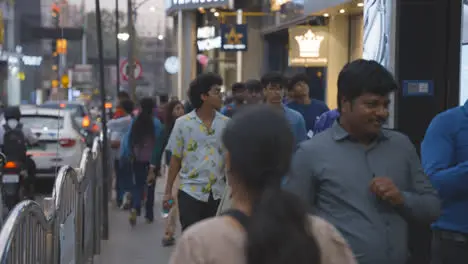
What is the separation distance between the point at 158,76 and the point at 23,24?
23.7 m

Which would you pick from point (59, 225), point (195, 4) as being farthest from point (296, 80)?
point (195, 4)

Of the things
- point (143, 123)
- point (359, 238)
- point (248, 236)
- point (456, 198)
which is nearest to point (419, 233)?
point (456, 198)

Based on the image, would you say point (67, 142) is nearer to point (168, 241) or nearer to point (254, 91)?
point (168, 241)

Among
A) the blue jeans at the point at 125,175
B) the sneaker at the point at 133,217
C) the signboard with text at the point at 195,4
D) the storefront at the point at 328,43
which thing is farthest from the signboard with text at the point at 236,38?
the sneaker at the point at 133,217

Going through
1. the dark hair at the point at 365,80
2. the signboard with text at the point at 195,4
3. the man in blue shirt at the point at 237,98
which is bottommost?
the man in blue shirt at the point at 237,98

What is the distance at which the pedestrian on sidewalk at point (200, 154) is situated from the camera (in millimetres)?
7465

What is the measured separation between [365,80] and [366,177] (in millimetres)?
414

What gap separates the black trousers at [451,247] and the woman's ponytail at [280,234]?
2.45m

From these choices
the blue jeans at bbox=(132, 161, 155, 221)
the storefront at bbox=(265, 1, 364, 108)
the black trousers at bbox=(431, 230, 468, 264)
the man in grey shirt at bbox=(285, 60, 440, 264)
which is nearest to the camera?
the man in grey shirt at bbox=(285, 60, 440, 264)

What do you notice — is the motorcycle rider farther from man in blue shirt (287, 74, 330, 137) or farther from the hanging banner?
the hanging banner

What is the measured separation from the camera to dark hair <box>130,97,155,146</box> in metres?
12.9

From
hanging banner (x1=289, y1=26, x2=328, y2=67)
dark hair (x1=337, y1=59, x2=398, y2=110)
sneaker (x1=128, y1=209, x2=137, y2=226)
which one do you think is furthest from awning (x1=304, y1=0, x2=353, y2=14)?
dark hair (x1=337, y1=59, x2=398, y2=110)

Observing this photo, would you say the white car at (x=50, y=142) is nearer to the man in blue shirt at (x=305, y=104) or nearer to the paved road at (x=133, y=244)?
the paved road at (x=133, y=244)

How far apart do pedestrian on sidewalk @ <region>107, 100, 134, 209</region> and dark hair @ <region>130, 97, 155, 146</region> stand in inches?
22.2
